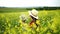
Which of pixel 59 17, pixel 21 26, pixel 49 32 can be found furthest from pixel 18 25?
pixel 59 17

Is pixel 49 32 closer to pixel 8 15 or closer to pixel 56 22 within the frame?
pixel 56 22

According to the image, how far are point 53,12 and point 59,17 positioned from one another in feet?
0.35

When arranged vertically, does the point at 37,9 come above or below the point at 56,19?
above

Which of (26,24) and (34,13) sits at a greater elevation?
(34,13)

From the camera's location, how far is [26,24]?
177 cm

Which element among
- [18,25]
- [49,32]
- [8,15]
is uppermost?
[8,15]

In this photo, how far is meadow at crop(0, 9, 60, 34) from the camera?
1.76 meters

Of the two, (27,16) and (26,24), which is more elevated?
(27,16)

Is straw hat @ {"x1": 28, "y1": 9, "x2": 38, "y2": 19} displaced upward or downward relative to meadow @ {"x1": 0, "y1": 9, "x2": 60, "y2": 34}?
upward

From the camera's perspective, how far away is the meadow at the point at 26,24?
1763 mm

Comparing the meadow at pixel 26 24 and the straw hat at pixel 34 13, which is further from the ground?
the straw hat at pixel 34 13

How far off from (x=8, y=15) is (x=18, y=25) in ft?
0.64

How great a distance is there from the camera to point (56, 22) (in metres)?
1.80
